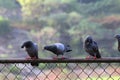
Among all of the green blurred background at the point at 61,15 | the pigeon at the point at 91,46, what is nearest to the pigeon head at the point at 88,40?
the pigeon at the point at 91,46

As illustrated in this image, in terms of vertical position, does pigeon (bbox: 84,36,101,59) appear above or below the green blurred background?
above

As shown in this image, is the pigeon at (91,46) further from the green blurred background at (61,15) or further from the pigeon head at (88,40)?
the green blurred background at (61,15)

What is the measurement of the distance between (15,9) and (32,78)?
6.68 meters

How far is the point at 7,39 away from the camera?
654 cm

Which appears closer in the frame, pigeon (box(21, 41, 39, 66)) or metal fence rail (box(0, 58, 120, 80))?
metal fence rail (box(0, 58, 120, 80))

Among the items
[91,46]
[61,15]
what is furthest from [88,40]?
[61,15]

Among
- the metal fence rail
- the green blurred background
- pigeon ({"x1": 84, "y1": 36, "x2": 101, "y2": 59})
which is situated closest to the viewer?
the metal fence rail

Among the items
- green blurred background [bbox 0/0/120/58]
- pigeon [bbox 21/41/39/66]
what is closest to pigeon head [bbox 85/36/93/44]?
pigeon [bbox 21/41/39/66]

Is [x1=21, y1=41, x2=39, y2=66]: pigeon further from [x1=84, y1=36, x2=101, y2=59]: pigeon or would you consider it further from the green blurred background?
the green blurred background

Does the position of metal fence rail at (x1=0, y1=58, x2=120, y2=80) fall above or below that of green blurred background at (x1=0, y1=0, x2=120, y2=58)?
above

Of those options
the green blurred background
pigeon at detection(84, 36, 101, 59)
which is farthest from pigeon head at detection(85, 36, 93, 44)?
the green blurred background

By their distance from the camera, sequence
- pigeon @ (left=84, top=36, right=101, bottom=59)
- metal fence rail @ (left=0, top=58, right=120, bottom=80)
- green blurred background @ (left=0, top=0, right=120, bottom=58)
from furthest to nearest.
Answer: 1. green blurred background @ (left=0, top=0, right=120, bottom=58)
2. pigeon @ (left=84, top=36, right=101, bottom=59)
3. metal fence rail @ (left=0, top=58, right=120, bottom=80)

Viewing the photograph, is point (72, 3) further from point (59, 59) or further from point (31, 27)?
point (59, 59)

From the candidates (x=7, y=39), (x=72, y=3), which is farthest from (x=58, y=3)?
(x=7, y=39)
